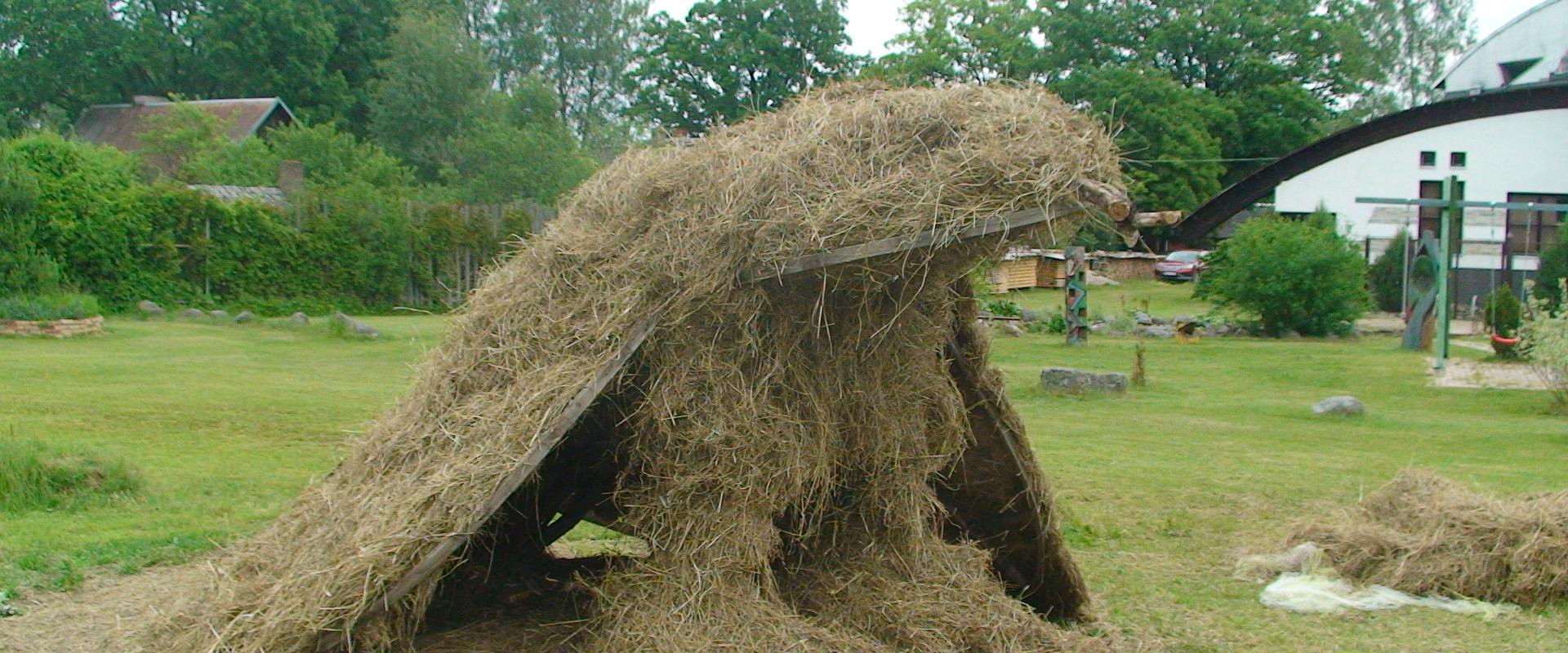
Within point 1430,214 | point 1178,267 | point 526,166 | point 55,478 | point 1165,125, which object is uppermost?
point 1165,125

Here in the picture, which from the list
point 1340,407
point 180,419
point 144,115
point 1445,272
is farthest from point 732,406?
point 144,115

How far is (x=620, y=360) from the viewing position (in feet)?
18.5

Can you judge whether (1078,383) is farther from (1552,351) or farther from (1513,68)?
(1513,68)

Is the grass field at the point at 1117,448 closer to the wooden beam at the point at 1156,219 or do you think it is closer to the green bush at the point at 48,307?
the green bush at the point at 48,307

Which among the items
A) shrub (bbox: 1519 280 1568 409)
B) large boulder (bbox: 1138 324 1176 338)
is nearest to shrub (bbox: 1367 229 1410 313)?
large boulder (bbox: 1138 324 1176 338)

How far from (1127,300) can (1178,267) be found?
10093mm

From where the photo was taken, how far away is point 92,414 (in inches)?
521

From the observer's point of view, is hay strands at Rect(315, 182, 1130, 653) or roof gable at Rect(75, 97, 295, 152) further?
roof gable at Rect(75, 97, 295, 152)

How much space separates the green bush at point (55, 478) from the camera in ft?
30.7

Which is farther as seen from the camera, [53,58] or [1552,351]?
[53,58]

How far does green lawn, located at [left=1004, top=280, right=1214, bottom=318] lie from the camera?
34.4m

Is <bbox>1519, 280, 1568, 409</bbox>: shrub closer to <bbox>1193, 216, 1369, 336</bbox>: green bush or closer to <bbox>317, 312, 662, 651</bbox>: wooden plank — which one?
<bbox>1193, 216, 1369, 336</bbox>: green bush

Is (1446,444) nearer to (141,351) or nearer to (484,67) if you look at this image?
(141,351)

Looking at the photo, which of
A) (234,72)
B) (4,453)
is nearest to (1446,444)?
(4,453)
